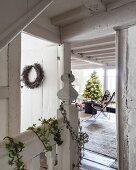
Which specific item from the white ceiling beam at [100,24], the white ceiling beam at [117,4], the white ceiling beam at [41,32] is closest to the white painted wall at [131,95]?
the white ceiling beam at [100,24]

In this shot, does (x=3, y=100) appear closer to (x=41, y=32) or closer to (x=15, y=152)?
(x=41, y=32)

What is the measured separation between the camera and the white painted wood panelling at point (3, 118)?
1899mm

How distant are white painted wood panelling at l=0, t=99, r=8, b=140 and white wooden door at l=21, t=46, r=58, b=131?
3.26ft

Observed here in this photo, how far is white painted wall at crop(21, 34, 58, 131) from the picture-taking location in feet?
9.29

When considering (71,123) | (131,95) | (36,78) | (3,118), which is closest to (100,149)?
(131,95)

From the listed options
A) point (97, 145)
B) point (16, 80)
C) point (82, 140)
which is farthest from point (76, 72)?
point (82, 140)

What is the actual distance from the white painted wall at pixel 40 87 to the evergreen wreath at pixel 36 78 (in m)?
0.07

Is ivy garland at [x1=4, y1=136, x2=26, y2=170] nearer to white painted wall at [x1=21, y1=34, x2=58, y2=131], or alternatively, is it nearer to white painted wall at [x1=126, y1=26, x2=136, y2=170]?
white painted wall at [x1=126, y1=26, x2=136, y2=170]

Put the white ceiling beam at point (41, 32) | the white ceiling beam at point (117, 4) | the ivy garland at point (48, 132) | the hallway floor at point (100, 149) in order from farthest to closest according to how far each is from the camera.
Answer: the hallway floor at point (100, 149)
the white ceiling beam at point (41, 32)
the white ceiling beam at point (117, 4)
the ivy garland at point (48, 132)

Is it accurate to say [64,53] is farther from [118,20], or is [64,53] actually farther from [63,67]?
[118,20]

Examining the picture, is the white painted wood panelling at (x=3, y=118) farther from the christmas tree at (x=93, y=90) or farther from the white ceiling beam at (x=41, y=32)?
the christmas tree at (x=93, y=90)

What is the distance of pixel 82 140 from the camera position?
1.31 metres

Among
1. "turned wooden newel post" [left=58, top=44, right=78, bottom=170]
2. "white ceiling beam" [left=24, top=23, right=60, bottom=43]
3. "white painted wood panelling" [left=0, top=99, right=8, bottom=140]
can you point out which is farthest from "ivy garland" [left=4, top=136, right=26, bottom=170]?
"white ceiling beam" [left=24, top=23, right=60, bottom=43]

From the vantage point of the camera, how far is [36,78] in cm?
300
